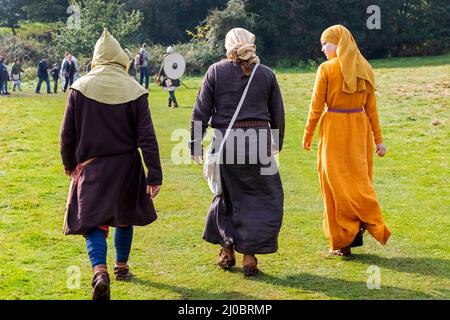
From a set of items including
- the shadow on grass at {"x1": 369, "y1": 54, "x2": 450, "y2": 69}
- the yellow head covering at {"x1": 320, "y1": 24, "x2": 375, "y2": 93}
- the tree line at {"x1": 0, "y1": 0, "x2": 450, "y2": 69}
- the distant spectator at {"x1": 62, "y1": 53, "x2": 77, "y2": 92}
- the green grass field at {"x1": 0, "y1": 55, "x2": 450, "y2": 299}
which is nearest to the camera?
the green grass field at {"x1": 0, "y1": 55, "x2": 450, "y2": 299}

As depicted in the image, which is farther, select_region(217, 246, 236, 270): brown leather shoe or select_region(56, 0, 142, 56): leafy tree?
select_region(56, 0, 142, 56): leafy tree

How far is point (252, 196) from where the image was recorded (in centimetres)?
700

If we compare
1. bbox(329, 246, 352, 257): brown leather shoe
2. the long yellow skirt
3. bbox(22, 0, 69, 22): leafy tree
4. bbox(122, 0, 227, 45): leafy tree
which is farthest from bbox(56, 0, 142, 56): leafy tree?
bbox(329, 246, 352, 257): brown leather shoe

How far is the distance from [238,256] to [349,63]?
7.17 ft

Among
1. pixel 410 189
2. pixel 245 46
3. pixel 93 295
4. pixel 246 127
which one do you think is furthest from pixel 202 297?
pixel 410 189

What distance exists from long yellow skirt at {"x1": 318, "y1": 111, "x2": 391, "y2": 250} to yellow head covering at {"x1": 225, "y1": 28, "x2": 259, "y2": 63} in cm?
119

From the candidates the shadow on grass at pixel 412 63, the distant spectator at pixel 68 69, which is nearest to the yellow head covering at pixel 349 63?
the distant spectator at pixel 68 69

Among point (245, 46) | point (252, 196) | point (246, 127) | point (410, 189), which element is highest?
point (245, 46)

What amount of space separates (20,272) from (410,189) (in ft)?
20.5

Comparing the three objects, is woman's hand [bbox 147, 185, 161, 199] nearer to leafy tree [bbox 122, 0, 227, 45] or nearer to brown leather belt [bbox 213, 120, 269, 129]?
brown leather belt [bbox 213, 120, 269, 129]

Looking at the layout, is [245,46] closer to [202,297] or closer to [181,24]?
[202,297]

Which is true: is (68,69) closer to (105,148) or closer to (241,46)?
(241,46)

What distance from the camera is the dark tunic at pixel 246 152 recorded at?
272 inches

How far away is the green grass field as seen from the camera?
657cm
